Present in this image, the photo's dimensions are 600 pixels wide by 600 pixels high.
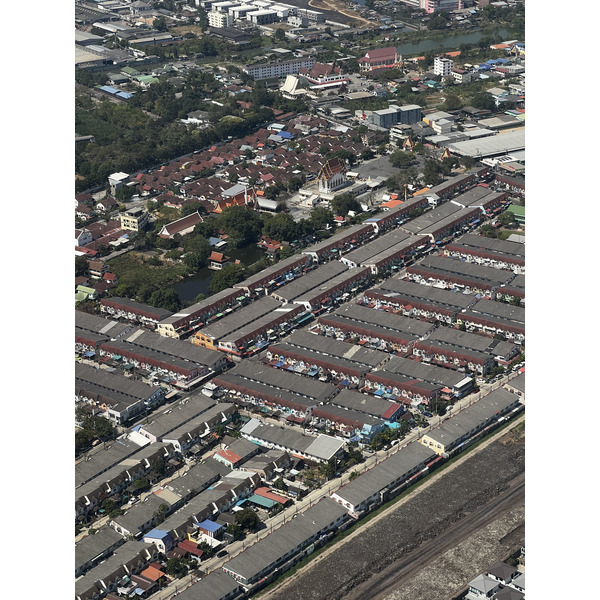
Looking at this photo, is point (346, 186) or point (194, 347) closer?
point (194, 347)

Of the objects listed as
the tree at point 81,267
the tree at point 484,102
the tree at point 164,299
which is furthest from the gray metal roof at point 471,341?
the tree at point 484,102

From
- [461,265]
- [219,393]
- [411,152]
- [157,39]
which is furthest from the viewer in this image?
[157,39]

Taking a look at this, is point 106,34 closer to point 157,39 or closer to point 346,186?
point 157,39

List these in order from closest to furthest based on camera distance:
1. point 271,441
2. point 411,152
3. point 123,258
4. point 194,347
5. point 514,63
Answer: point 271,441
point 194,347
point 123,258
point 411,152
point 514,63

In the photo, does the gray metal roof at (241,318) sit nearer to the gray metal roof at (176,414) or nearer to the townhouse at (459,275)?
the gray metal roof at (176,414)

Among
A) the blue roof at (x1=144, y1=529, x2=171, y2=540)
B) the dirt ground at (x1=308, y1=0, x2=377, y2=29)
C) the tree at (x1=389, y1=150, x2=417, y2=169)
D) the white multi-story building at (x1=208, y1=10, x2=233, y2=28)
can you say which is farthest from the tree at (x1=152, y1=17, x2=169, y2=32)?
the blue roof at (x1=144, y1=529, x2=171, y2=540)

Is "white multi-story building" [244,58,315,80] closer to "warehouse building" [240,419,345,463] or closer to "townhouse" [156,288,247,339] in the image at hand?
"townhouse" [156,288,247,339]

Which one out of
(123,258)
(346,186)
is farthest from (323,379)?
(346,186)
